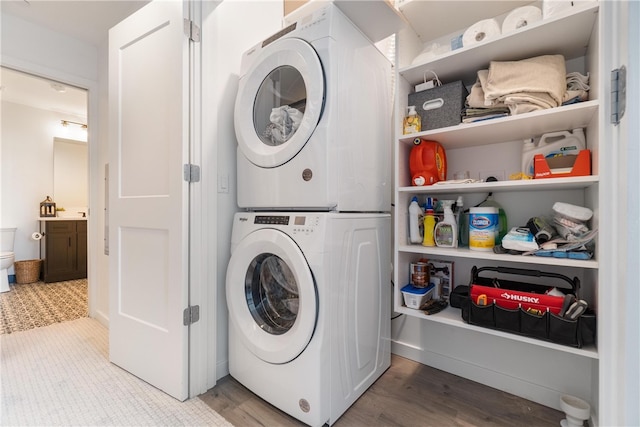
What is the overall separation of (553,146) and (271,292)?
147 centimetres

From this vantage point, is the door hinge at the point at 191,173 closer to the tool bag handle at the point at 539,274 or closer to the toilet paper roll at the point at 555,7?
the tool bag handle at the point at 539,274

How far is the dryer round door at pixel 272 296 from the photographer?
113 centimetres

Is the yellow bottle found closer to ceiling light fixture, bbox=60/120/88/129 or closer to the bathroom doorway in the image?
the bathroom doorway

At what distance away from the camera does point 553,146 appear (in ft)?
4.10

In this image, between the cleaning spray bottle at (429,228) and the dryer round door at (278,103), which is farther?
the cleaning spray bottle at (429,228)

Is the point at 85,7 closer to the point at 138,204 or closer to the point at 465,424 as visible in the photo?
the point at 138,204

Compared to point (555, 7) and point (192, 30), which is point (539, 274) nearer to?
point (555, 7)

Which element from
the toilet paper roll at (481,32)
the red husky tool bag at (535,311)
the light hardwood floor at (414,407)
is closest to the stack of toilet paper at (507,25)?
the toilet paper roll at (481,32)

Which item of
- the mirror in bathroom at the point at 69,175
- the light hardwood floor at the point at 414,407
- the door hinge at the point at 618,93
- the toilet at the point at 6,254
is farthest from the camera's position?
the mirror in bathroom at the point at 69,175

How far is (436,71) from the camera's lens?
1405 mm

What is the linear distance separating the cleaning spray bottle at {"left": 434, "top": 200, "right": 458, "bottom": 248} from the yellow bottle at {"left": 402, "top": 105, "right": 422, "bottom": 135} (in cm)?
41

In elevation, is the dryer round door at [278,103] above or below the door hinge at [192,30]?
below

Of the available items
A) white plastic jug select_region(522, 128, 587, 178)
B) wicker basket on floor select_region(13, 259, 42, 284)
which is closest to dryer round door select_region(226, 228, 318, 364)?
white plastic jug select_region(522, 128, 587, 178)

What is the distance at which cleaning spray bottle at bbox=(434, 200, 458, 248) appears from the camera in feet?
4.46
